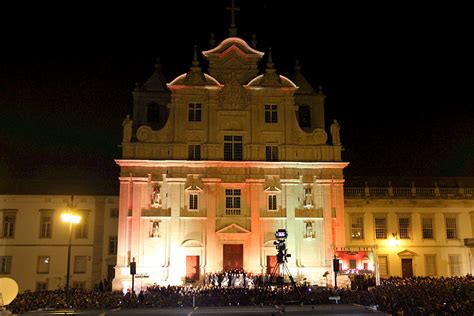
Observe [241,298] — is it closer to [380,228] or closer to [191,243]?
[191,243]

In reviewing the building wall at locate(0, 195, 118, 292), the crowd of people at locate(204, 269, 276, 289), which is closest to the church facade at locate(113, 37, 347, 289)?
the crowd of people at locate(204, 269, 276, 289)

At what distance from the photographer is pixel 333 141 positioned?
43000mm

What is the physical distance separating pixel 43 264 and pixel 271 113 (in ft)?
75.3

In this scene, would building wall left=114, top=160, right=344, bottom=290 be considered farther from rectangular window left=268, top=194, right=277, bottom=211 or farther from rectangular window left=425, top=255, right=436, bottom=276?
rectangular window left=425, top=255, right=436, bottom=276

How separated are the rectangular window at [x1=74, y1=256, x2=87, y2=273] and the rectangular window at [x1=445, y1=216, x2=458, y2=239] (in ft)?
103

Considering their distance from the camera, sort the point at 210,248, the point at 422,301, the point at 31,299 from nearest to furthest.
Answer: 1. the point at 422,301
2. the point at 31,299
3. the point at 210,248

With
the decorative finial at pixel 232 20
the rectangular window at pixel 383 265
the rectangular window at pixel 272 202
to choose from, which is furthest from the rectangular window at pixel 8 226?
the rectangular window at pixel 383 265

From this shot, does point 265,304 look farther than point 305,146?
No

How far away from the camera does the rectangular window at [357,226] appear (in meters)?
46.6

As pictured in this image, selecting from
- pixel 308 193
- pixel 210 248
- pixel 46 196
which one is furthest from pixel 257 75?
pixel 46 196

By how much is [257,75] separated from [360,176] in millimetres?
15595

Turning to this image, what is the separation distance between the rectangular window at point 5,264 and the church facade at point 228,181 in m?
11.8

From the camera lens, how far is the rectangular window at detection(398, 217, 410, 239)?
153 ft

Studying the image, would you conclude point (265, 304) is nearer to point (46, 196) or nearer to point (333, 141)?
point (333, 141)
